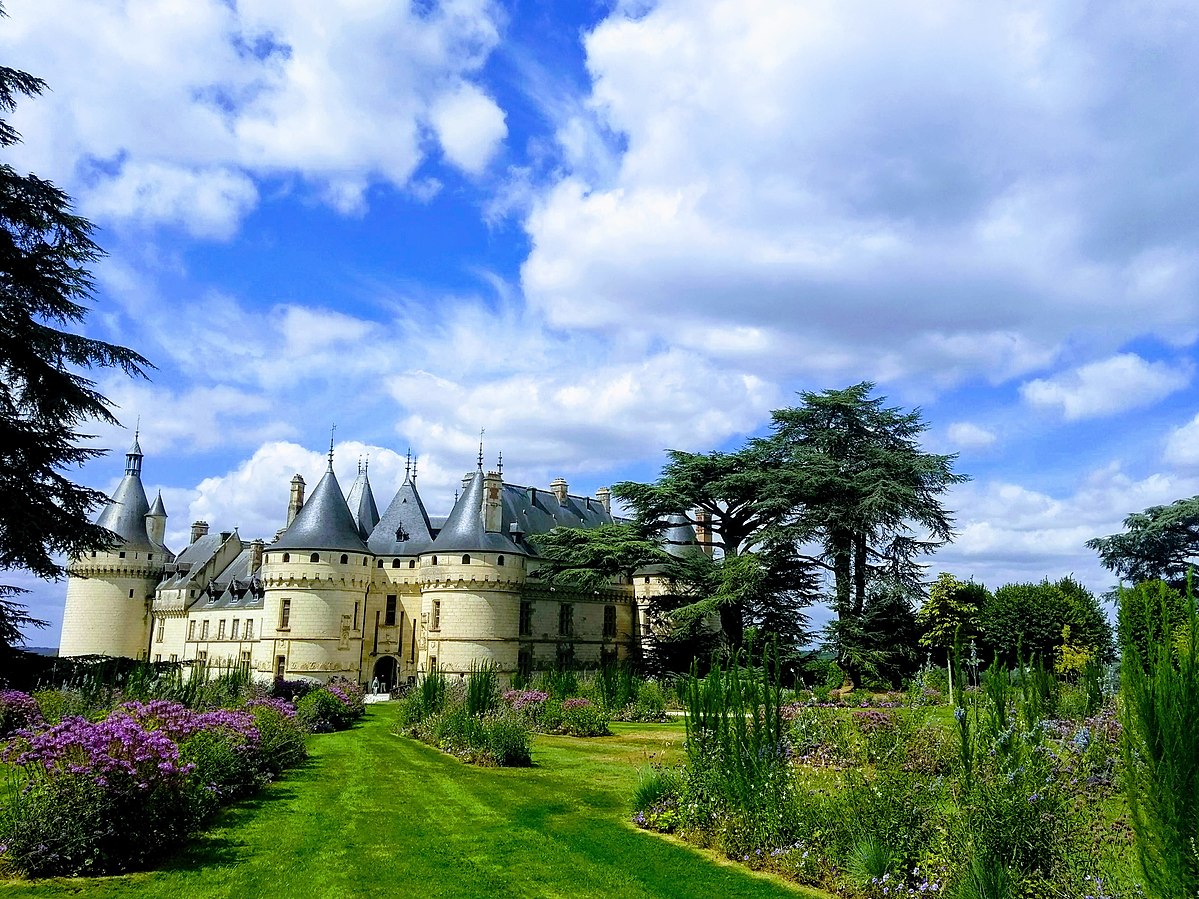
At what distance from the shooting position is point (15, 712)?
12.9 meters

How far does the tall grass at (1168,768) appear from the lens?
460 centimetres

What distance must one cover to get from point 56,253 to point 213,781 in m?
11.9

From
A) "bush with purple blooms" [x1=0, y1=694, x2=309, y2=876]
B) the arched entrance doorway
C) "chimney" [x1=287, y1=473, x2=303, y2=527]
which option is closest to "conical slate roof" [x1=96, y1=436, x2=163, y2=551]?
"chimney" [x1=287, y1=473, x2=303, y2=527]

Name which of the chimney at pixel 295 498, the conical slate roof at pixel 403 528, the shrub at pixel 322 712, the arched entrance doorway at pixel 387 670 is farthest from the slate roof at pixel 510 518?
the shrub at pixel 322 712

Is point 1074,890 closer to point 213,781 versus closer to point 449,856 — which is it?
point 449,856

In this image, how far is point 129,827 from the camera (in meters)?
7.84

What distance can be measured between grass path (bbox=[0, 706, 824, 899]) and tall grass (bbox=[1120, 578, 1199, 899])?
3243mm

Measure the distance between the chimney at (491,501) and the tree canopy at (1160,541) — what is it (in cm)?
3078

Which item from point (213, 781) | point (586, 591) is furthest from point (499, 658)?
point (213, 781)

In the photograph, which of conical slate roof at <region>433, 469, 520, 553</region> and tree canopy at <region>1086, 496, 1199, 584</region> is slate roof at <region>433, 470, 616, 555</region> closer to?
conical slate roof at <region>433, 469, 520, 553</region>

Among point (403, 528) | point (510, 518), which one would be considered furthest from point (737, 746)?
point (403, 528)

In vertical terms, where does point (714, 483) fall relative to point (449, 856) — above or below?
above

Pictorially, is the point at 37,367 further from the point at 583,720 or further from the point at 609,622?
the point at 609,622

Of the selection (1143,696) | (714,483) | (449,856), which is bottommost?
(449,856)
